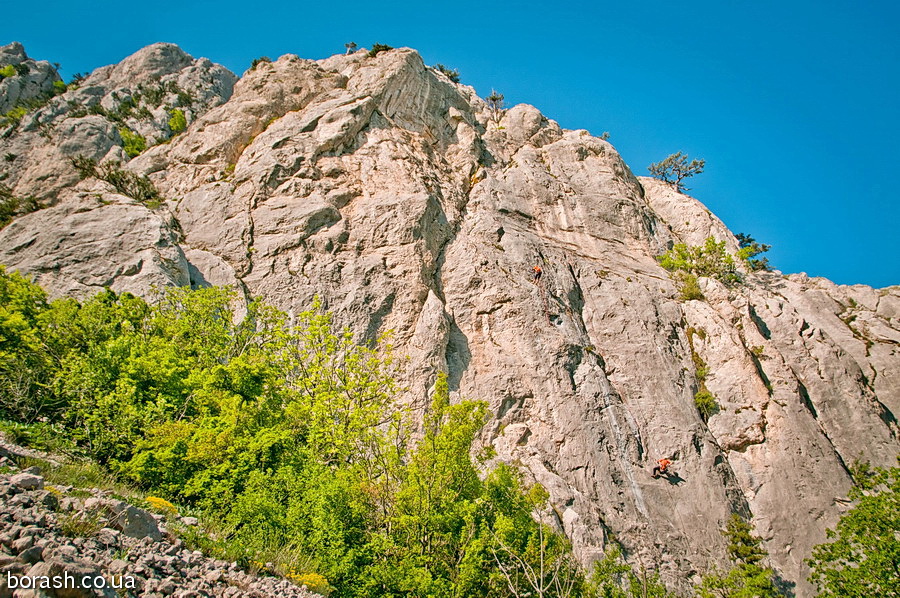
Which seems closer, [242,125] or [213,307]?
[213,307]

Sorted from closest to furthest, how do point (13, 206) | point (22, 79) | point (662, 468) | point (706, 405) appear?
point (662, 468), point (706, 405), point (13, 206), point (22, 79)

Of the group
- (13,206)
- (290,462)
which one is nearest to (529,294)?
(290,462)

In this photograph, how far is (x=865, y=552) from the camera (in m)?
19.0

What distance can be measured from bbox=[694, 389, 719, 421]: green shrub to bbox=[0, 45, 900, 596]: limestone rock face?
325 millimetres

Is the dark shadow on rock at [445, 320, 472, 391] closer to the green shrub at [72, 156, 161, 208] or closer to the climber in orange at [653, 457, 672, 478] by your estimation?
the climber in orange at [653, 457, 672, 478]

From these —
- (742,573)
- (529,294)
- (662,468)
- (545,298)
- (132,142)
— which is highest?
(132,142)

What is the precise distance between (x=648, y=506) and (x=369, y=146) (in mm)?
30228

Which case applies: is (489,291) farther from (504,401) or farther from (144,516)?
(144,516)

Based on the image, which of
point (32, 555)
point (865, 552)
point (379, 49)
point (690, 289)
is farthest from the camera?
point (379, 49)

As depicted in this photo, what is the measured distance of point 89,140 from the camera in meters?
37.8

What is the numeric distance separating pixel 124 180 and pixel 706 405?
41.3 meters

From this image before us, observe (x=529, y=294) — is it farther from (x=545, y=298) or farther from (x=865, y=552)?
(x=865, y=552)

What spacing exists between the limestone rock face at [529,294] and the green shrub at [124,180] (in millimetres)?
1009

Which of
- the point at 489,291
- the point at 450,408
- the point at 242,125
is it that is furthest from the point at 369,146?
the point at 450,408
